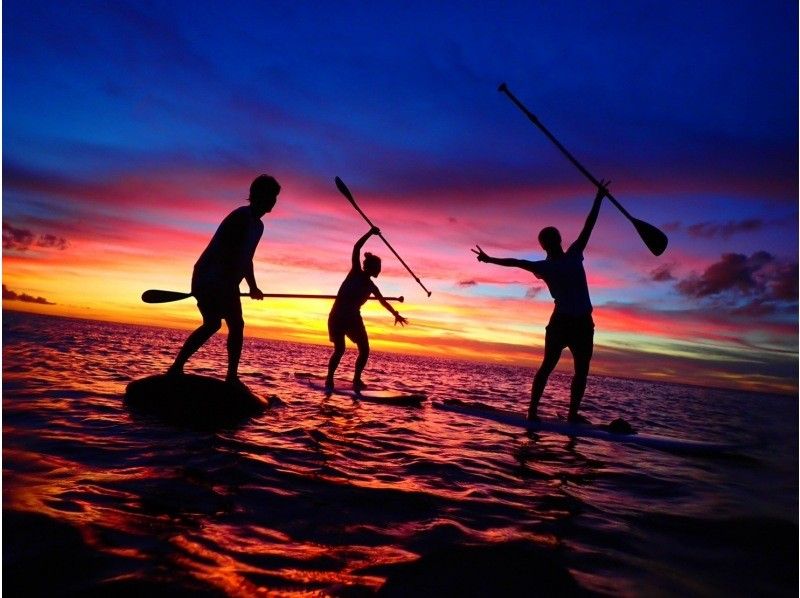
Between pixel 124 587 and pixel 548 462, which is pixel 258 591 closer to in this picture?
pixel 124 587

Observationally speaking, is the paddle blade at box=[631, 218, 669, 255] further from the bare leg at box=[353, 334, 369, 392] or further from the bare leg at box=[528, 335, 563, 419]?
the bare leg at box=[353, 334, 369, 392]

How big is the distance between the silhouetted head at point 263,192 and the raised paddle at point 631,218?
3.92 meters

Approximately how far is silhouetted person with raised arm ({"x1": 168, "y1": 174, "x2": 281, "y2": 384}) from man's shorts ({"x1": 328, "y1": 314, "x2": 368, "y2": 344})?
11.6ft

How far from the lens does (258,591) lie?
1.80 metres

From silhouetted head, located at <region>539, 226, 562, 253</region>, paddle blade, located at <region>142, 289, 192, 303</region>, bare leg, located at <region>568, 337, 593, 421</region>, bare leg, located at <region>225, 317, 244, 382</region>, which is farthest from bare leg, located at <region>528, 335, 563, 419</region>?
paddle blade, located at <region>142, 289, 192, 303</region>

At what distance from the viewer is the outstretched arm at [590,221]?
21.2ft

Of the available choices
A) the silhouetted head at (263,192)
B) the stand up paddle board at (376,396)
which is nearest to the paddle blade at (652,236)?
the stand up paddle board at (376,396)

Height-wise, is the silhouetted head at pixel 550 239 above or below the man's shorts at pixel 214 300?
above

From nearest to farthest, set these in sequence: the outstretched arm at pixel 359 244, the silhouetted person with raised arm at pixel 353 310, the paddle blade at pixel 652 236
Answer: the paddle blade at pixel 652 236, the outstretched arm at pixel 359 244, the silhouetted person with raised arm at pixel 353 310

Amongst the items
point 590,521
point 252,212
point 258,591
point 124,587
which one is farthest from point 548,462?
point 252,212

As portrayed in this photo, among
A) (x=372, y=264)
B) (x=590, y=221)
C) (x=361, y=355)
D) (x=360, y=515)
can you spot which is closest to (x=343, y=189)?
(x=372, y=264)

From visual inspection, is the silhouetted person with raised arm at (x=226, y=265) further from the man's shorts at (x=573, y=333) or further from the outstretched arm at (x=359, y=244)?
the man's shorts at (x=573, y=333)

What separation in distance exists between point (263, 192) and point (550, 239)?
388 cm

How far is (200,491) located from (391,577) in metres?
1.42
